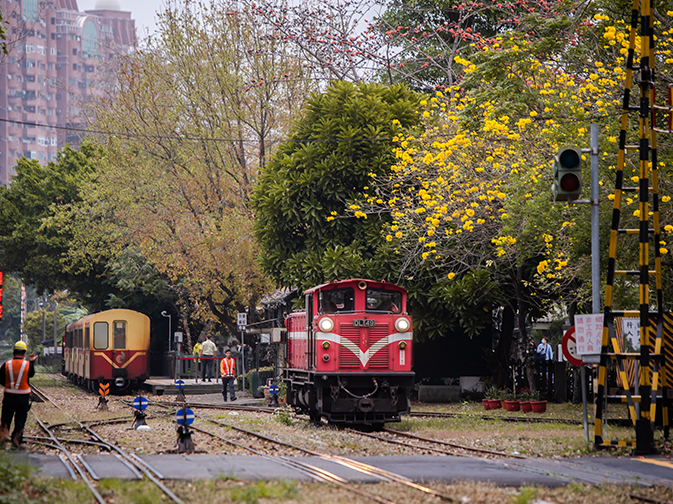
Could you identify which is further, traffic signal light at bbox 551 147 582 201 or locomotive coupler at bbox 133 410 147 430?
locomotive coupler at bbox 133 410 147 430

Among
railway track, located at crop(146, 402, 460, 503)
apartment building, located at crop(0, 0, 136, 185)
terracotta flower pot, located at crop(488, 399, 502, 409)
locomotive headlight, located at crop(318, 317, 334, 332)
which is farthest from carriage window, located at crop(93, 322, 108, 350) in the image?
apartment building, located at crop(0, 0, 136, 185)

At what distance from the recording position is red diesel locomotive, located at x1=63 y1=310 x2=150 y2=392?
106 ft

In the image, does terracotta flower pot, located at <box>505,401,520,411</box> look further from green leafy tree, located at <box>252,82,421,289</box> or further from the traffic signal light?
the traffic signal light

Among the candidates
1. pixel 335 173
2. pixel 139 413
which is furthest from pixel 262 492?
pixel 335 173

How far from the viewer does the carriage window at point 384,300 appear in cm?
1777

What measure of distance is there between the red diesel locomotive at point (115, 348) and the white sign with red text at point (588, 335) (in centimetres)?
2402

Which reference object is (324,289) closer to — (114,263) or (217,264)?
(217,264)

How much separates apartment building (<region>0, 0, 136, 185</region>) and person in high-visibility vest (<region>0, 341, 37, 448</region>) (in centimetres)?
14322

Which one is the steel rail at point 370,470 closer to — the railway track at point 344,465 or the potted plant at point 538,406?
the railway track at point 344,465

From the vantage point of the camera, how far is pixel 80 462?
38.1 ft

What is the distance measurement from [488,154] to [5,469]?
46.9ft

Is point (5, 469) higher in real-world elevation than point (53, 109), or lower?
lower

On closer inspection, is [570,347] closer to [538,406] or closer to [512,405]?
[538,406]

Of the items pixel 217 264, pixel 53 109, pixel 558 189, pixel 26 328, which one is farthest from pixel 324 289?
pixel 53 109
